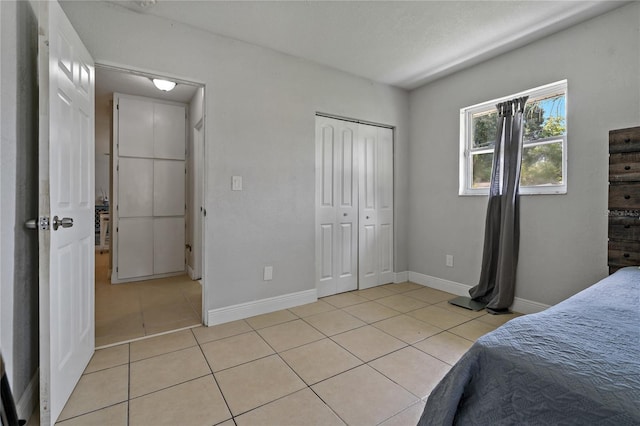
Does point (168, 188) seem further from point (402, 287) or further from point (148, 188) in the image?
point (402, 287)

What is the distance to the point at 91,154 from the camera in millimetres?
1972

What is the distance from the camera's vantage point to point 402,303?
3.11 metres

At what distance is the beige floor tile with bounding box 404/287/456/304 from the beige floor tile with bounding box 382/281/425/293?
0.09m

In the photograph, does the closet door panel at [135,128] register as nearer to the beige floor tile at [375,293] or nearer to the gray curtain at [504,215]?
the beige floor tile at [375,293]

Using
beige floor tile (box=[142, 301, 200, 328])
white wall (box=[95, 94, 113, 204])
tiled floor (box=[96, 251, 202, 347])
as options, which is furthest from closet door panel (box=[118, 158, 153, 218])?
beige floor tile (box=[142, 301, 200, 328])

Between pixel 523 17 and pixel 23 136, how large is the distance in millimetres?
3392

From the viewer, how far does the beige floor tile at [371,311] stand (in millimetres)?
2727

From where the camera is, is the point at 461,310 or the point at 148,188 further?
the point at 148,188

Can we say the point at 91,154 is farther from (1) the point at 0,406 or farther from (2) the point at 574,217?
(2) the point at 574,217

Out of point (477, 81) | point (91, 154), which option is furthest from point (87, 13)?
point (477, 81)

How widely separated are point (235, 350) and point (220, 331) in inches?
14.9

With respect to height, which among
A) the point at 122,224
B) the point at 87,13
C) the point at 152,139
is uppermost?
the point at 87,13

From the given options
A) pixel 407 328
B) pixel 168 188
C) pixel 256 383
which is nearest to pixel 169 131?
pixel 168 188

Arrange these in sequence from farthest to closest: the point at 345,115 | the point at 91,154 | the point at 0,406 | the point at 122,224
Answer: the point at 122,224 → the point at 345,115 → the point at 91,154 → the point at 0,406
